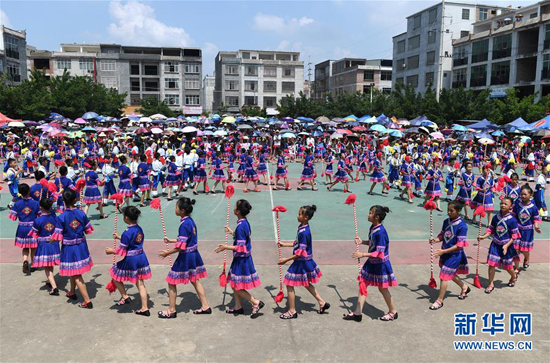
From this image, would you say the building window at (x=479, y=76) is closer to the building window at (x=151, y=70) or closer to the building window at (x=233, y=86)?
the building window at (x=233, y=86)

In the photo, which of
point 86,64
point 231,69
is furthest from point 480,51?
point 86,64

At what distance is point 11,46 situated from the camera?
172 ft

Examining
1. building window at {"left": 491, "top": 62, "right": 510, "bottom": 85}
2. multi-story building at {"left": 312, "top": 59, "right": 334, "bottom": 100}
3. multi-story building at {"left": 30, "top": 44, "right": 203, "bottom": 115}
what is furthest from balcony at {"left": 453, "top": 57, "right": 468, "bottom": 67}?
multi-story building at {"left": 30, "top": 44, "right": 203, "bottom": 115}

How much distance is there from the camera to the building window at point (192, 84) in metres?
72.2

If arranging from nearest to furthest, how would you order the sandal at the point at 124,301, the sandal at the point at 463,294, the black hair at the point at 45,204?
1. the sandal at the point at 124,301
2. the black hair at the point at 45,204
3. the sandal at the point at 463,294

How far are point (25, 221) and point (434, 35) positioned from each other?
186 ft

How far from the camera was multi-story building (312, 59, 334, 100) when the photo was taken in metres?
86.5

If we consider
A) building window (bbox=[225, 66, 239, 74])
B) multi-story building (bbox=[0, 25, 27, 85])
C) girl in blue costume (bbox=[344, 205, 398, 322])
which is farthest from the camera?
building window (bbox=[225, 66, 239, 74])

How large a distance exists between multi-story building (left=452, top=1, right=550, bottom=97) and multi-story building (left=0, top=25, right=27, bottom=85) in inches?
2012

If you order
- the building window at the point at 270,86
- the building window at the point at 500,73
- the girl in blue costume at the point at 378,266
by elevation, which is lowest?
the girl in blue costume at the point at 378,266

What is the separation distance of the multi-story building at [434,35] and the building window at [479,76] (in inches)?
175

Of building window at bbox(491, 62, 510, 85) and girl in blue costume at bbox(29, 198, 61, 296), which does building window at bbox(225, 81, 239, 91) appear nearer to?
building window at bbox(491, 62, 510, 85)

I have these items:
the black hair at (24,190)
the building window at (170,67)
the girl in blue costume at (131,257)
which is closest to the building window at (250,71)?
the building window at (170,67)

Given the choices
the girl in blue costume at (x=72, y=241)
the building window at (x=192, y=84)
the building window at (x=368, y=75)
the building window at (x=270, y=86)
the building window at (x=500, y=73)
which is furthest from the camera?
the building window at (x=270, y=86)
